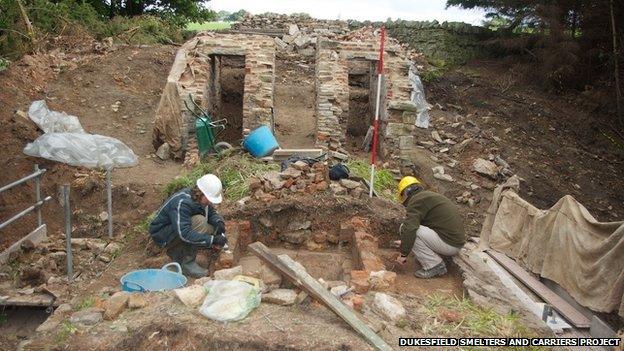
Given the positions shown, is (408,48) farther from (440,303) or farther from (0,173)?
(440,303)

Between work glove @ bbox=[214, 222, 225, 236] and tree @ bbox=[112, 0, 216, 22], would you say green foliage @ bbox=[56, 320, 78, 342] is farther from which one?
tree @ bbox=[112, 0, 216, 22]

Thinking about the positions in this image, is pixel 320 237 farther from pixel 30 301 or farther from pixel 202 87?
pixel 202 87

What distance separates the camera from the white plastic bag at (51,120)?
31.5 ft

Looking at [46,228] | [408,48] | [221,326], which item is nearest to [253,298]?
[221,326]

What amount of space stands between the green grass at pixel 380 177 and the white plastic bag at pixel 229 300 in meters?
4.11

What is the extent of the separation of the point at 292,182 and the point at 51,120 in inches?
213

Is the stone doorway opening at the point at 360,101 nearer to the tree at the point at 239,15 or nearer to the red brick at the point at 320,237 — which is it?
the red brick at the point at 320,237

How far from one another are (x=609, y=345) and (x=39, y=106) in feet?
32.3

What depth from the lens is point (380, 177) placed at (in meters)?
9.01

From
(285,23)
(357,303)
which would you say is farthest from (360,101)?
(357,303)

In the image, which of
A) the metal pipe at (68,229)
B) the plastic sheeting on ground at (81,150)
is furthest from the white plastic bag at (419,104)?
the metal pipe at (68,229)

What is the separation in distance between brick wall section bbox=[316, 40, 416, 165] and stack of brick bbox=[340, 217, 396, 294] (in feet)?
11.0

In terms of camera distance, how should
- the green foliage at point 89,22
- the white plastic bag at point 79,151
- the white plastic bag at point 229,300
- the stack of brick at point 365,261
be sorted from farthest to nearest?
the green foliage at point 89,22 < the white plastic bag at point 79,151 < the stack of brick at point 365,261 < the white plastic bag at point 229,300

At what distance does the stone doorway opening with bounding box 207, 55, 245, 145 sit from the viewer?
1145 centimetres
